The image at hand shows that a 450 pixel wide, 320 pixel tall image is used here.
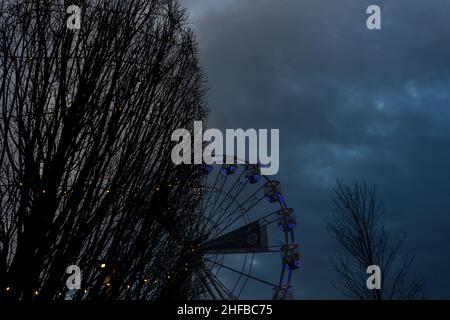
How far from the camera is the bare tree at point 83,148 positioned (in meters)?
6.95

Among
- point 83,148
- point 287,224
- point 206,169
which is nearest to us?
point 83,148

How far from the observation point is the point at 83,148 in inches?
286

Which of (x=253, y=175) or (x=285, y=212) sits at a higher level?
(x=253, y=175)

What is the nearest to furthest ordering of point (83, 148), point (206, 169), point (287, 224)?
1. point (83, 148)
2. point (206, 169)
3. point (287, 224)

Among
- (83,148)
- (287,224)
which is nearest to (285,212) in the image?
(287,224)

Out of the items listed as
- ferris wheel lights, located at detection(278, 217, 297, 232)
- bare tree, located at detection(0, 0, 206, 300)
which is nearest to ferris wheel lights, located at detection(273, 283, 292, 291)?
ferris wheel lights, located at detection(278, 217, 297, 232)

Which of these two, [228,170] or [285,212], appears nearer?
[285,212]

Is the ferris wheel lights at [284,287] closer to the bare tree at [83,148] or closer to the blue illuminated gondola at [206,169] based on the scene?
the blue illuminated gondola at [206,169]

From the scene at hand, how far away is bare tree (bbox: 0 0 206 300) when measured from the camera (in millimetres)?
6949

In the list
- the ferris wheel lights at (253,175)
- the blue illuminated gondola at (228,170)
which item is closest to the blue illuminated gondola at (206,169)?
the blue illuminated gondola at (228,170)

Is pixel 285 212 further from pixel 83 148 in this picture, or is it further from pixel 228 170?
pixel 83 148

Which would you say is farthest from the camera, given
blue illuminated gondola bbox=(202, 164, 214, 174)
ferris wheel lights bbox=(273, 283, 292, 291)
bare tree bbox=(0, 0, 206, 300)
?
ferris wheel lights bbox=(273, 283, 292, 291)

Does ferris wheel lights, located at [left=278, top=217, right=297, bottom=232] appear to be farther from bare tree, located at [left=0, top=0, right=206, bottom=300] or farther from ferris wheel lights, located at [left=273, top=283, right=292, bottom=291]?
bare tree, located at [left=0, top=0, right=206, bottom=300]

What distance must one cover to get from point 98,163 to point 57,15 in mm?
2358
